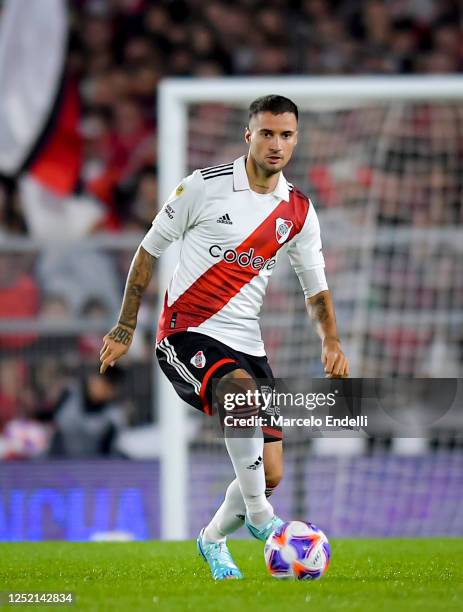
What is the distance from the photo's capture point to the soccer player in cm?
583

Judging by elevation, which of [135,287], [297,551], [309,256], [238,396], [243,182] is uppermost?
[243,182]

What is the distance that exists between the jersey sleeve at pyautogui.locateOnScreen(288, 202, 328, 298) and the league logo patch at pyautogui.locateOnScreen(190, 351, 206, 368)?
2.32 ft

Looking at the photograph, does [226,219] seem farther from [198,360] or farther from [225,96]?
[225,96]

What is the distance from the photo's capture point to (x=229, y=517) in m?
5.99

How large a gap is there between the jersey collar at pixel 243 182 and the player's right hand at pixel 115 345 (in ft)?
2.78

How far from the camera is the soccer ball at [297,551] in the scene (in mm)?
5625

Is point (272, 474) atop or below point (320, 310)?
below

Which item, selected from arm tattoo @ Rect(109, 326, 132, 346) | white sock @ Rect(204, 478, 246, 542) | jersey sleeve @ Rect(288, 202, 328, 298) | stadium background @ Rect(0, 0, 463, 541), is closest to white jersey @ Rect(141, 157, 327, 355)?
jersey sleeve @ Rect(288, 202, 328, 298)

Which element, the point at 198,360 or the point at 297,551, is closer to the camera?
the point at 297,551

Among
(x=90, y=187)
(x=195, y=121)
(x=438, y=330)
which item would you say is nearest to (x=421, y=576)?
(x=438, y=330)

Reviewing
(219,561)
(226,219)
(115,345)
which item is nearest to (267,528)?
(219,561)

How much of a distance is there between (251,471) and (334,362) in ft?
2.10

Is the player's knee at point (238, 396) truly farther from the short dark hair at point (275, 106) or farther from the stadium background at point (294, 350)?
the stadium background at point (294, 350)

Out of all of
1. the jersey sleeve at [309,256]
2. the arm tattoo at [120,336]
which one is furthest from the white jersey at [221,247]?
the arm tattoo at [120,336]
